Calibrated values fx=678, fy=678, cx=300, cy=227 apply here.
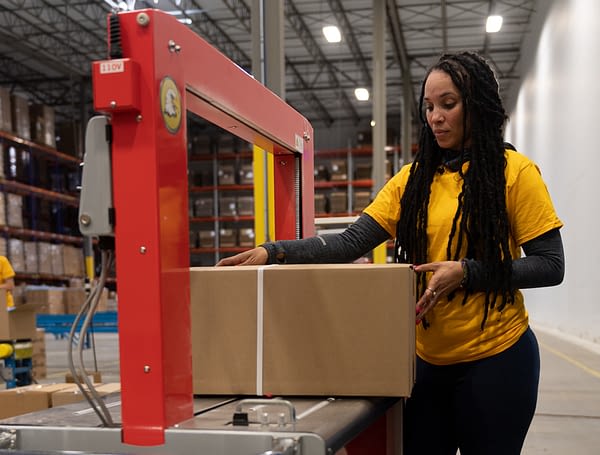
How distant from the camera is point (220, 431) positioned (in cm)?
117

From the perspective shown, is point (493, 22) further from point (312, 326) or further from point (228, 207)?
point (312, 326)

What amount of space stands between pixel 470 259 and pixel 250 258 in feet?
1.82

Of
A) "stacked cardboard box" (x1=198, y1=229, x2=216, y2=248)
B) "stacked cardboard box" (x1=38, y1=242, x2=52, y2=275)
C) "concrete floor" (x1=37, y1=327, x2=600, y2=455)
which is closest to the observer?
"concrete floor" (x1=37, y1=327, x2=600, y2=455)

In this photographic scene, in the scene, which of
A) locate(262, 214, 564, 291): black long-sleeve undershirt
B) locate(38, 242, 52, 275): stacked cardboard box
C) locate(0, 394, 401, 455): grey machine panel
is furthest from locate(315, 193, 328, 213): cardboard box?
locate(0, 394, 401, 455): grey machine panel

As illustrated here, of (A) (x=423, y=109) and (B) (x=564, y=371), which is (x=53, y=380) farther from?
(A) (x=423, y=109)

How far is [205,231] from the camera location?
18312mm

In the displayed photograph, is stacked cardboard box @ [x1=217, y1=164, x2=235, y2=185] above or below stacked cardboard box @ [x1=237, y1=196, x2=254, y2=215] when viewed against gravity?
above

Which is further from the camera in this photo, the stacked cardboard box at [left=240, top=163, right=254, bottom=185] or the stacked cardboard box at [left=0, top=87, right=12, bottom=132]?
the stacked cardboard box at [left=240, top=163, right=254, bottom=185]

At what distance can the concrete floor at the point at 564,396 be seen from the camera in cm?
410

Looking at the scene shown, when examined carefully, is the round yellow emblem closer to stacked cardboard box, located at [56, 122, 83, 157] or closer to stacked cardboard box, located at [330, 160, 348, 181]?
stacked cardboard box, located at [56, 122, 83, 157]

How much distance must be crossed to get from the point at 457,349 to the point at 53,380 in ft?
22.4

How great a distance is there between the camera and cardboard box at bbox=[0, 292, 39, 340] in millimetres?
6078

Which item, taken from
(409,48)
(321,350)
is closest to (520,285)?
(321,350)

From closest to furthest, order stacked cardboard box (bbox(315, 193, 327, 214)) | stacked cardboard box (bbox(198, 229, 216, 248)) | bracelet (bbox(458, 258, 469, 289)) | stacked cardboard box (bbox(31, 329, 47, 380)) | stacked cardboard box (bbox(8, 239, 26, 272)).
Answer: bracelet (bbox(458, 258, 469, 289)), stacked cardboard box (bbox(31, 329, 47, 380)), stacked cardboard box (bbox(8, 239, 26, 272)), stacked cardboard box (bbox(315, 193, 327, 214)), stacked cardboard box (bbox(198, 229, 216, 248))
